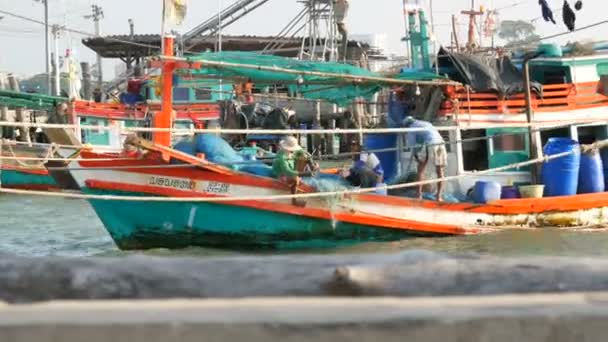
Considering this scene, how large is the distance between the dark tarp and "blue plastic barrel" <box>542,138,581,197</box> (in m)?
1.09

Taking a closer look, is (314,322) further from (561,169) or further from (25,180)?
(25,180)

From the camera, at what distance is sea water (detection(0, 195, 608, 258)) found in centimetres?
960

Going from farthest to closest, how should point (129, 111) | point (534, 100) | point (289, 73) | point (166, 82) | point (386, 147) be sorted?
point (129, 111), point (386, 147), point (534, 100), point (289, 73), point (166, 82)

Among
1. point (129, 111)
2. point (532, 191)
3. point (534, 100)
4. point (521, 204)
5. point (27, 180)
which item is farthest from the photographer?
point (129, 111)

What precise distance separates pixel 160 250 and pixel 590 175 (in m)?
5.96

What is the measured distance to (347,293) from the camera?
1704 millimetres

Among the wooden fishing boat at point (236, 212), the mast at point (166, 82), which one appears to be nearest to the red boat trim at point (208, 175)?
the wooden fishing boat at point (236, 212)

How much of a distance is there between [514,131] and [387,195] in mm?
2133

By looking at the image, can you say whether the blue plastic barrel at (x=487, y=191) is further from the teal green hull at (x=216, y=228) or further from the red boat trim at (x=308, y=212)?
the teal green hull at (x=216, y=228)

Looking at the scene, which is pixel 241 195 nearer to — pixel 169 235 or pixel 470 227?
pixel 169 235

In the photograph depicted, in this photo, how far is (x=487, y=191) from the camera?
10.0 metres

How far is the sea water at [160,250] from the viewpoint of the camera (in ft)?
31.5

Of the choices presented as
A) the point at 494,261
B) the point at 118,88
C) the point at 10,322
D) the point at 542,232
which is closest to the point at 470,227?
the point at 542,232

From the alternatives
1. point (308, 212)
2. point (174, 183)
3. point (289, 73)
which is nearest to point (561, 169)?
point (308, 212)
